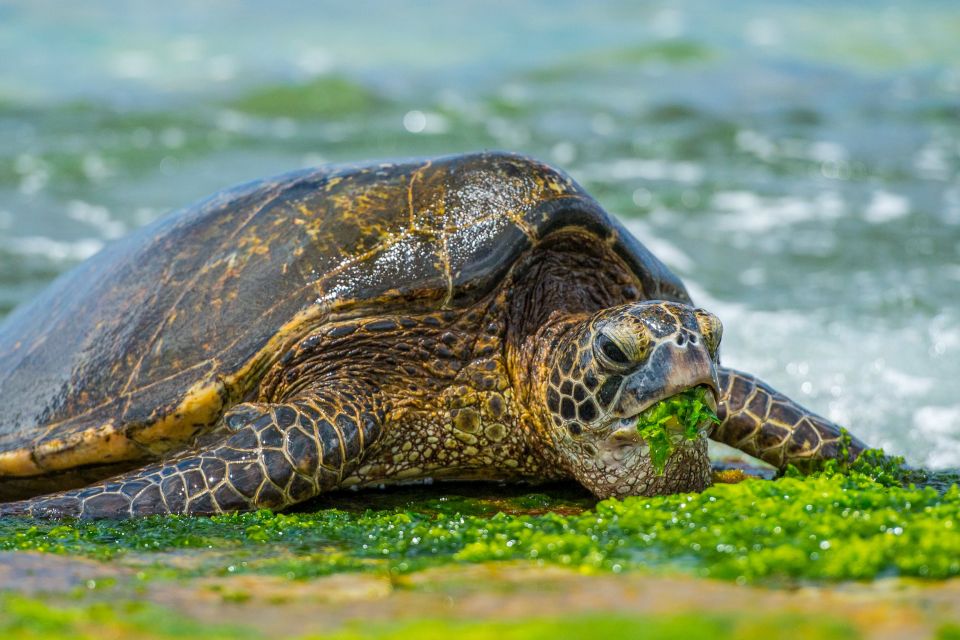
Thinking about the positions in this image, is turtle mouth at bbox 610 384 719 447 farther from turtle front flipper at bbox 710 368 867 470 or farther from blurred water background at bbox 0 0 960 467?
blurred water background at bbox 0 0 960 467

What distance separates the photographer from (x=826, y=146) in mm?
15156

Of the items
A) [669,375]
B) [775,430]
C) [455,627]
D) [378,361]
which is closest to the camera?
[455,627]

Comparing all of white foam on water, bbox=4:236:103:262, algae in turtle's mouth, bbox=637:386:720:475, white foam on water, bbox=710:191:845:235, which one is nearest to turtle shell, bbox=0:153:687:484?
algae in turtle's mouth, bbox=637:386:720:475

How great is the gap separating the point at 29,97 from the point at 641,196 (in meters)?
11.9

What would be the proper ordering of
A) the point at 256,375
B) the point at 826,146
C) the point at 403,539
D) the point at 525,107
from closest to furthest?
the point at 403,539
the point at 256,375
the point at 826,146
the point at 525,107

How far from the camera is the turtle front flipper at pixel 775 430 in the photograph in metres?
4.98

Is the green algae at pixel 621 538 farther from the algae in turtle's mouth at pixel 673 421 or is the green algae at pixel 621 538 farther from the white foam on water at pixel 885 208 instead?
the white foam on water at pixel 885 208

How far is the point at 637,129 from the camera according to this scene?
1648cm

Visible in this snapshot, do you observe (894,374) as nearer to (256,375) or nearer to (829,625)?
(256,375)

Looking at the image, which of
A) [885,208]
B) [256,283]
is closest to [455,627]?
[256,283]

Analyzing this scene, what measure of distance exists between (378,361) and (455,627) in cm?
262

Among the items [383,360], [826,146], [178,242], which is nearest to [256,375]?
[383,360]

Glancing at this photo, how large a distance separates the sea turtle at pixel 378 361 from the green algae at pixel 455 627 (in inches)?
68.3

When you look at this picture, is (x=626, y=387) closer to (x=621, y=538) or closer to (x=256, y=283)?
(x=621, y=538)
